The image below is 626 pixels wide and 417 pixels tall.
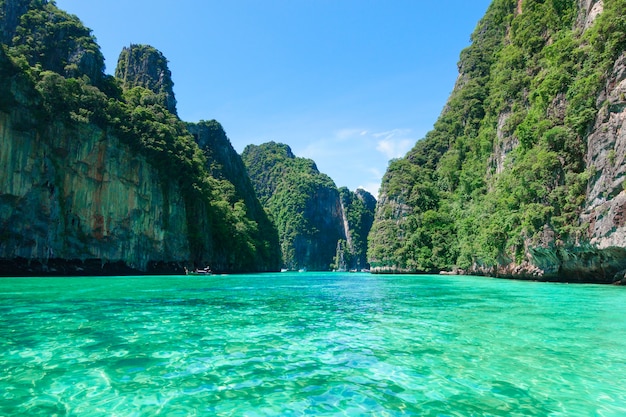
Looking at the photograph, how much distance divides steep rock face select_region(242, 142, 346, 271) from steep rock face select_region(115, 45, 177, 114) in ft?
190

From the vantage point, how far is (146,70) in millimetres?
84938

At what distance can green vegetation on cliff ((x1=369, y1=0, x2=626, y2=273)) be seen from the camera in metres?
26.8

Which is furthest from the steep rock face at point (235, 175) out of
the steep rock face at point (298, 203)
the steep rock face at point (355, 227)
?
the steep rock face at point (355, 227)

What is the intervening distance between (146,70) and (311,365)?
9298cm


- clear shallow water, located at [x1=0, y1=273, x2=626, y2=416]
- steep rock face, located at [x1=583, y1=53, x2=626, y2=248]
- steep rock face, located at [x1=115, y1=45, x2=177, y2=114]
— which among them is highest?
steep rock face, located at [x1=115, y1=45, x2=177, y2=114]

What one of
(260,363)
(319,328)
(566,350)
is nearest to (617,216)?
(566,350)

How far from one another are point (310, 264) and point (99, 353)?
136m

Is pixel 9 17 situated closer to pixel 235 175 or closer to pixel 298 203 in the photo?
pixel 235 175

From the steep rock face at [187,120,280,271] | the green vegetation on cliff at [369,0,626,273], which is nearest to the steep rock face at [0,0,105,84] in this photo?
the steep rock face at [187,120,280,271]

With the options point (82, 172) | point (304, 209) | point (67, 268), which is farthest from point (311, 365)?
point (304, 209)

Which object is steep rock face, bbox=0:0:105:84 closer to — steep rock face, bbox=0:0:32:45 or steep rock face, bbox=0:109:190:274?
steep rock face, bbox=0:0:32:45

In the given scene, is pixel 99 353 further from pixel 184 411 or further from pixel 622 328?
pixel 622 328

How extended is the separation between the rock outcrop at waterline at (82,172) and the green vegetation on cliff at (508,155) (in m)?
38.2

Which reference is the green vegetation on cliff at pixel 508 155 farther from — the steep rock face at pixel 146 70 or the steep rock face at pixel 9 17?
the steep rock face at pixel 9 17
